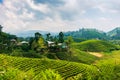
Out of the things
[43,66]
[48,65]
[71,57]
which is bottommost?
[43,66]

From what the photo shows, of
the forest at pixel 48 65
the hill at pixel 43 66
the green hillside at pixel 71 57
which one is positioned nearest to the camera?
the forest at pixel 48 65

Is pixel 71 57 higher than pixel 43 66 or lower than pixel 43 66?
higher

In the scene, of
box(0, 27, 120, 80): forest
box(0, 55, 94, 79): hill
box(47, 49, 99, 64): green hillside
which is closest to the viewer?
box(0, 27, 120, 80): forest

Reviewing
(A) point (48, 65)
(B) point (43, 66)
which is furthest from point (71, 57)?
(B) point (43, 66)

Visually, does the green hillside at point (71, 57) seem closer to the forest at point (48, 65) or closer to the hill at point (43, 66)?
the forest at point (48, 65)

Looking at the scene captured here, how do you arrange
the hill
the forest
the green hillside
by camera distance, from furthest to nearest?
the green hillside < the hill < the forest

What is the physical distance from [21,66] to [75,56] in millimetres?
54330

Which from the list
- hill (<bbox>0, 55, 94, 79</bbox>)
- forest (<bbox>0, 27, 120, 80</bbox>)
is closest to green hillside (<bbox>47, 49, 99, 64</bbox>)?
forest (<bbox>0, 27, 120, 80</bbox>)

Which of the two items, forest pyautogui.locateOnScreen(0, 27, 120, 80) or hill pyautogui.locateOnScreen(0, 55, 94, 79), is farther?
hill pyautogui.locateOnScreen(0, 55, 94, 79)

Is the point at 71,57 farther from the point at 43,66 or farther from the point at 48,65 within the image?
the point at 43,66

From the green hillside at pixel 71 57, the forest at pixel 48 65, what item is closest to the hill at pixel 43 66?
the forest at pixel 48 65

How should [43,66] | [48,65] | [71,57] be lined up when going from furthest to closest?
[71,57], [48,65], [43,66]

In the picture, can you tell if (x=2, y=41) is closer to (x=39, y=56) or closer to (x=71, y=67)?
(x=39, y=56)

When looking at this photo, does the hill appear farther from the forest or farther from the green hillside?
the green hillside
